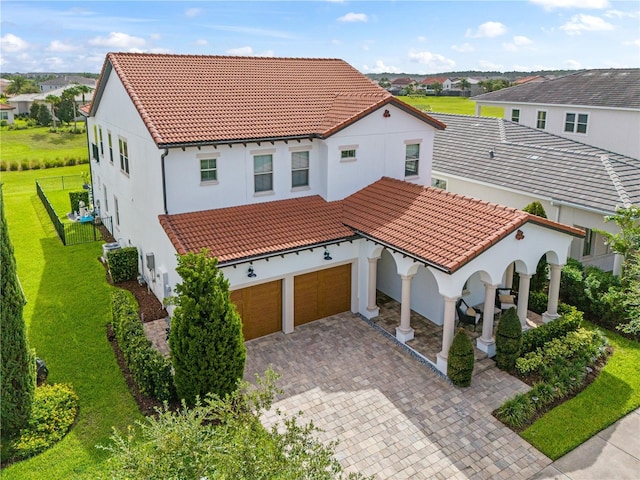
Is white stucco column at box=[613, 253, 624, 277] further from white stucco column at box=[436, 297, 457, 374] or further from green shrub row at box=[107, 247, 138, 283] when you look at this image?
green shrub row at box=[107, 247, 138, 283]

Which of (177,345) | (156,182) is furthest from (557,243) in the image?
→ (156,182)

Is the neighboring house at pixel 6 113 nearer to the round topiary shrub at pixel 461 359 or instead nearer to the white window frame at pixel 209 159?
the white window frame at pixel 209 159

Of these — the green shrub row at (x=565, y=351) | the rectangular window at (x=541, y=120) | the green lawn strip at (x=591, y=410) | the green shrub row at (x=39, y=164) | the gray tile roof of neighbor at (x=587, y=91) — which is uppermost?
the gray tile roof of neighbor at (x=587, y=91)

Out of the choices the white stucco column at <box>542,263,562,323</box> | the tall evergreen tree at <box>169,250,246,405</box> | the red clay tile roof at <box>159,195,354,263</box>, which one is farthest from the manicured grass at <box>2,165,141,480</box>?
the white stucco column at <box>542,263,562,323</box>

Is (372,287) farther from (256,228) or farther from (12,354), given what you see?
(12,354)

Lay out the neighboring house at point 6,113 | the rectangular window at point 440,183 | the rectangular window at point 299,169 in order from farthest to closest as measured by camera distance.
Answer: the neighboring house at point 6,113, the rectangular window at point 440,183, the rectangular window at point 299,169

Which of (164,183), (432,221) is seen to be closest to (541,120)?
(432,221)

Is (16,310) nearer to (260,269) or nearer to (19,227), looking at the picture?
(260,269)

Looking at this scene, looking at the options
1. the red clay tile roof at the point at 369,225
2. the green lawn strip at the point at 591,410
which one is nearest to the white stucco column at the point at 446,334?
the red clay tile roof at the point at 369,225
